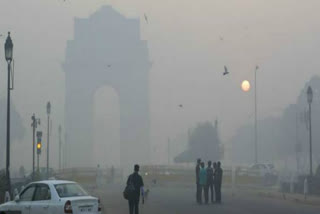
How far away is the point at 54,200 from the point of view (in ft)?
55.9

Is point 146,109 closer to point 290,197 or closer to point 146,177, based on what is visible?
point 146,177

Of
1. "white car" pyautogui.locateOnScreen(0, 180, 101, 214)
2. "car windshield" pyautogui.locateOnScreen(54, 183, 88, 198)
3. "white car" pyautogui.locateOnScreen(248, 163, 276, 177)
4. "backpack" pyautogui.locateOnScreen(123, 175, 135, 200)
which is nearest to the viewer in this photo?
"white car" pyautogui.locateOnScreen(0, 180, 101, 214)

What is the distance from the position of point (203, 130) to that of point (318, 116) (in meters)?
19.8

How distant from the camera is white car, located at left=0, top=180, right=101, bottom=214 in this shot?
665 inches

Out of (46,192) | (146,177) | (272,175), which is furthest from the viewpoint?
(146,177)

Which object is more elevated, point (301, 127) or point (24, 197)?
point (301, 127)

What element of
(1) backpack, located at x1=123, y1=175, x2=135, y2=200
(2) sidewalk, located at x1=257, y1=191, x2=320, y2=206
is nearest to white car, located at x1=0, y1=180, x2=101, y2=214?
(1) backpack, located at x1=123, y1=175, x2=135, y2=200

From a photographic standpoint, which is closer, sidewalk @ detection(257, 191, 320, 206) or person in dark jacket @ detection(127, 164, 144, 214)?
person in dark jacket @ detection(127, 164, 144, 214)

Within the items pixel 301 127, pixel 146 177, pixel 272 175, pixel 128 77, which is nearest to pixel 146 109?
pixel 128 77

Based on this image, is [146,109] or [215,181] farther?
[146,109]

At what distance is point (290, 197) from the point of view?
33.4 metres

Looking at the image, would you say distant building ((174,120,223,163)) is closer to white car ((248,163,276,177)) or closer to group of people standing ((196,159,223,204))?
white car ((248,163,276,177))

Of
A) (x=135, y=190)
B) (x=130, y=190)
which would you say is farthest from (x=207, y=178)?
(x=130, y=190)

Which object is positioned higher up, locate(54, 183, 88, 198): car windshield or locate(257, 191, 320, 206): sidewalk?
locate(54, 183, 88, 198): car windshield
